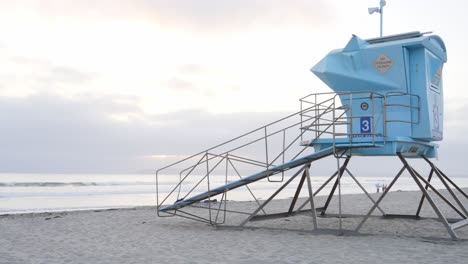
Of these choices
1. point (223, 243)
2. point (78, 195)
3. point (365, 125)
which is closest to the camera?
point (223, 243)

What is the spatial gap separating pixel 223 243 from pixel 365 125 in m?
A: 4.45

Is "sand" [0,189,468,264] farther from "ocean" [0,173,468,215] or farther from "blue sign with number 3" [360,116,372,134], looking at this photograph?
"ocean" [0,173,468,215]

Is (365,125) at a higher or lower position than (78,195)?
higher

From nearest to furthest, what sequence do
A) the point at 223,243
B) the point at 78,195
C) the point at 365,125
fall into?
the point at 223,243, the point at 365,125, the point at 78,195

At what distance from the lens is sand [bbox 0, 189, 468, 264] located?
970 cm

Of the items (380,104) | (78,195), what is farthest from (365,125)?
(78,195)

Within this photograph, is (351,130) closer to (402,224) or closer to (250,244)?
(250,244)

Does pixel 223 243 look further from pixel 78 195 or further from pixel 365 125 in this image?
pixel 78 195

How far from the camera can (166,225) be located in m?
15.5

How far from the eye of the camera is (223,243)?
11633 mm

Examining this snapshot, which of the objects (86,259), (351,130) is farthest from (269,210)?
(86,259)

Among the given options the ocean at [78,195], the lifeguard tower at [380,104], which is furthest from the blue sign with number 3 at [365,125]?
the ocean at [78,195]

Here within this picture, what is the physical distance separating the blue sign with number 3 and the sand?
2.61m

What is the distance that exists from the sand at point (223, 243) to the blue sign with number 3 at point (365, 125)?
261 cm
